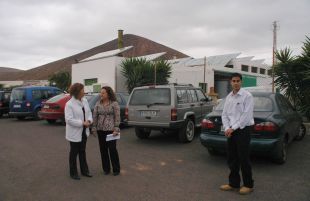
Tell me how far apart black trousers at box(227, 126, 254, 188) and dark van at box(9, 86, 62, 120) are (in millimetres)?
11816

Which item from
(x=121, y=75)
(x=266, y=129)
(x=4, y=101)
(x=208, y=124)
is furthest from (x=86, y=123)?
(x=121, y=75)

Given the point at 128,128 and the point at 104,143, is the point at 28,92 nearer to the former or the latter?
the point at 128,128

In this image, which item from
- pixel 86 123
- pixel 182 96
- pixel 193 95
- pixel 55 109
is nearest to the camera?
pixel 86 123

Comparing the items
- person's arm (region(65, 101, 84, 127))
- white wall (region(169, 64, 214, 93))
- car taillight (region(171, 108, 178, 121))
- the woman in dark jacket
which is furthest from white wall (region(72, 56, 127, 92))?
person's arm (region(65, 101, 84, 127))

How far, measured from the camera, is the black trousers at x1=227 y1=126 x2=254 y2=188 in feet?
14.0

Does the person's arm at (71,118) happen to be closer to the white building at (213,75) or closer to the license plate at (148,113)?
the license plate at (148,113)

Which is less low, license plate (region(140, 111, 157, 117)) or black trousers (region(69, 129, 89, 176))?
license plate (region(140, 111, 157, 117))

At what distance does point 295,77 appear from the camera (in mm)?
11852

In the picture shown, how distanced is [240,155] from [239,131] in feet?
1.16

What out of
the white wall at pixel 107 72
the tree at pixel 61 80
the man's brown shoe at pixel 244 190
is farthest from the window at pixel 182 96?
the tree at pixel 61 80

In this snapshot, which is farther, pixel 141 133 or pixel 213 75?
pixel 213 75

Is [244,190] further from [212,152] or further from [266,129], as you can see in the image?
[212,152]

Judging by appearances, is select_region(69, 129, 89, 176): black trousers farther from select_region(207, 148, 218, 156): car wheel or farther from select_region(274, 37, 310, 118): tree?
select_region(274, 37, 310, 118): tree

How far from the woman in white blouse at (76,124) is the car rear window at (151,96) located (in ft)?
10.2
